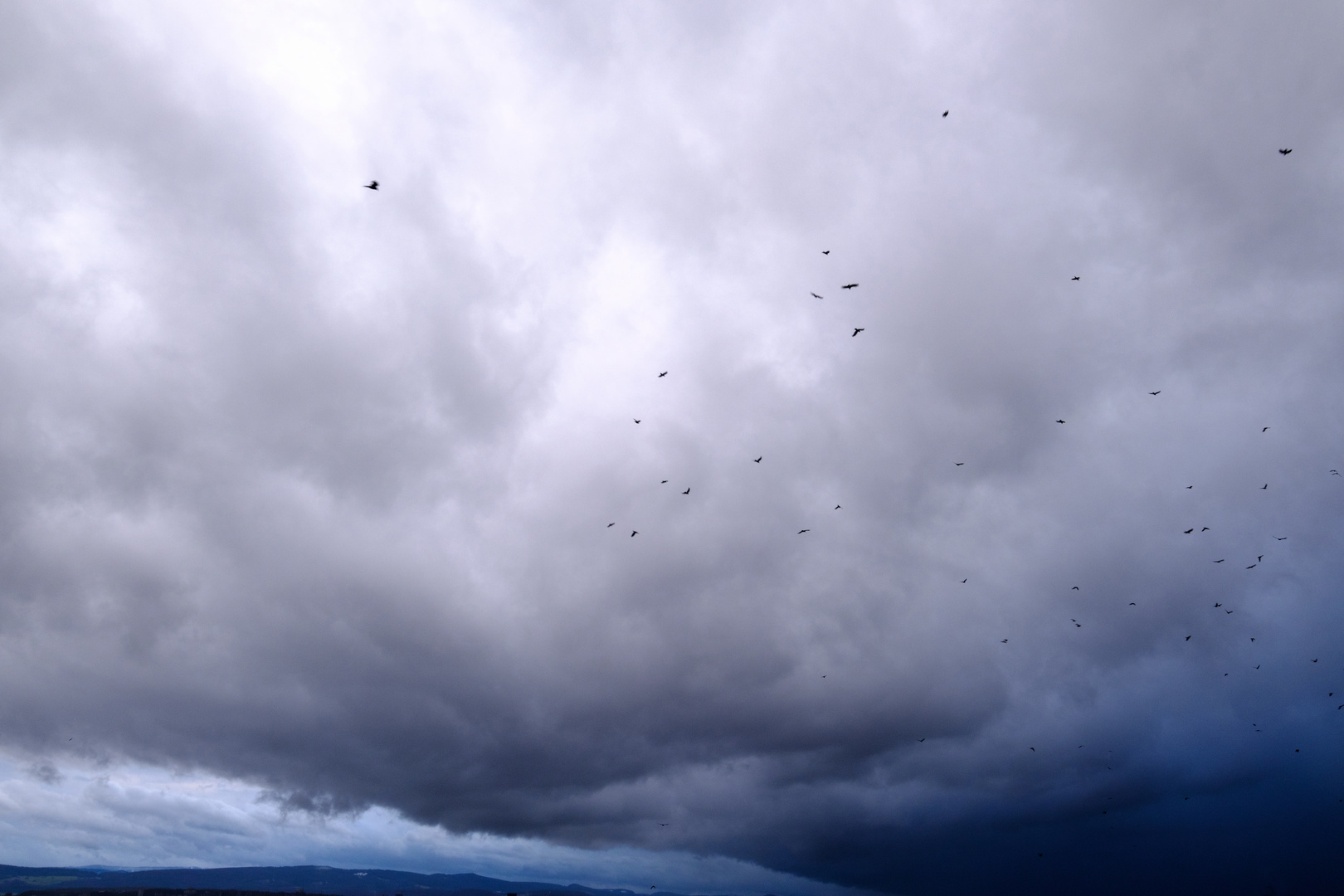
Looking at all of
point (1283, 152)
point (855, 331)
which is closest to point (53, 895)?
point (855, 331)

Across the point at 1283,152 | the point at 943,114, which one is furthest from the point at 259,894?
the point at 1283,152

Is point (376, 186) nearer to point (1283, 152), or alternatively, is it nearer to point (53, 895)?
point (1283, 152)

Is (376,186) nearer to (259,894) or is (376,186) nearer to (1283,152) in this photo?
(1283,152)

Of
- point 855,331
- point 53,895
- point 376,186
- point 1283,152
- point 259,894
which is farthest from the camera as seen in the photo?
point 259,894

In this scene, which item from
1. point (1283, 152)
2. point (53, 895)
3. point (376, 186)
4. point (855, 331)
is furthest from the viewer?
point (53, 895)

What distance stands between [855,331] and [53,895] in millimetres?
220290

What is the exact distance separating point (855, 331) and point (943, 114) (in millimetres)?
23165

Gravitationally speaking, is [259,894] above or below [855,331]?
below

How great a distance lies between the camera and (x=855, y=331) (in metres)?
78.4

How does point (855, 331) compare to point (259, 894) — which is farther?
point (259, 894)

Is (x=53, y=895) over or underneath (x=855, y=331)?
underneath

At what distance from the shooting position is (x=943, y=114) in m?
72.1

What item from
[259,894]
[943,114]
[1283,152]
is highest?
[943,114]

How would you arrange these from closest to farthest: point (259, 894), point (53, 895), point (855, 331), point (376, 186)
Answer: point (376, 186)
point (855, 331)
point (53, 895)
point (259, 894)
